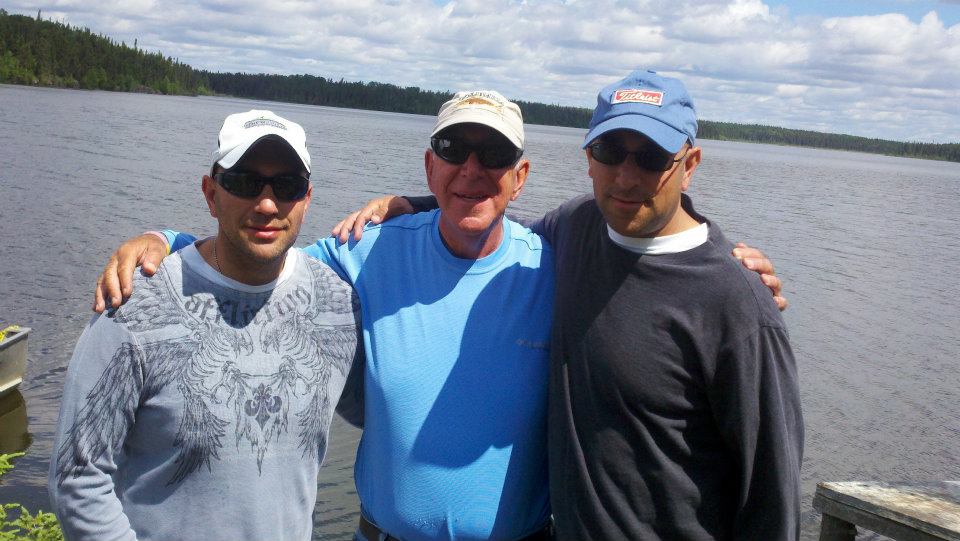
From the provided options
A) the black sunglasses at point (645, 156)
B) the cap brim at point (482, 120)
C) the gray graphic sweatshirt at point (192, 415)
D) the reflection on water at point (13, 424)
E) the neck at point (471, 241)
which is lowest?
the reflection on water at point (13, 424)

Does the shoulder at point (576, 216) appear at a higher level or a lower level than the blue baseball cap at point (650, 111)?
lower

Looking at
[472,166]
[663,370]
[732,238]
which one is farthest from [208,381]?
[732,238]

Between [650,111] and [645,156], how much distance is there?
166 millimetres

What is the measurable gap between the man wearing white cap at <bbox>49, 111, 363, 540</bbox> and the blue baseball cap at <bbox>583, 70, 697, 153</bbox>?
3.74 feet

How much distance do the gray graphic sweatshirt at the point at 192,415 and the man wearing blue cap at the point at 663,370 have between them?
99 centimetres

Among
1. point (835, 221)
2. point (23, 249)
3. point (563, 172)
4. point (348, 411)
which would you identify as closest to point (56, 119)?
point (563, 172)

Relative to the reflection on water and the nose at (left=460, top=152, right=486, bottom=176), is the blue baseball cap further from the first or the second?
the reflection on water

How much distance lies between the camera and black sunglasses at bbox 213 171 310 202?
305cm

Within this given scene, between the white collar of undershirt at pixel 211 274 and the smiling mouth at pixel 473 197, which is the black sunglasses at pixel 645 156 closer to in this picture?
the smiling mouth at pixel 473 197

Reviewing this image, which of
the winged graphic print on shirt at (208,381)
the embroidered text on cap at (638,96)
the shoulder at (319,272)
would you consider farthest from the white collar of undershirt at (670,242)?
the winged graphic print on shirt at (208,381)

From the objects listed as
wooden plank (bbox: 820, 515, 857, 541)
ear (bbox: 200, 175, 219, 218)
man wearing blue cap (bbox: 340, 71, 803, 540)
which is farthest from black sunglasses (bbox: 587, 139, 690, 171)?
wooden plank (bbox: 820, 515, 857, 541)

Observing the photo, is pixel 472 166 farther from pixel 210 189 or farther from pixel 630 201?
pixel 210 189

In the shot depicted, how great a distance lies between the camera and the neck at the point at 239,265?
3029 mm

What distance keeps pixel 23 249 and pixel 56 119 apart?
4549 centimetres
